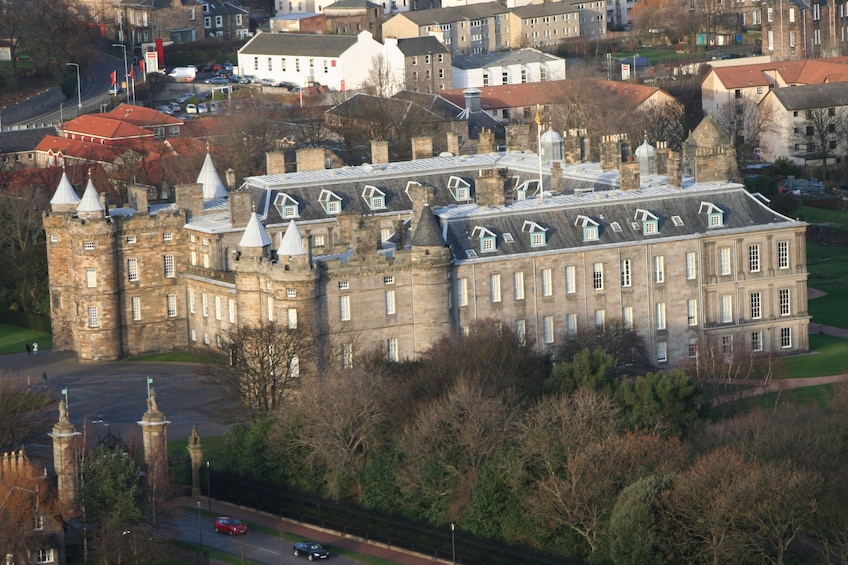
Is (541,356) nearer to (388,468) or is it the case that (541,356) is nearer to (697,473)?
(388,468)

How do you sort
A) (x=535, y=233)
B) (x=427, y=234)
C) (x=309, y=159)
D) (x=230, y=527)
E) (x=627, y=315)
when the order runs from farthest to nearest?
(x=309, y=159)
(x=627, y=315)
(x=535, y=233)
(x=427, y=234)
(x=230, y=527)

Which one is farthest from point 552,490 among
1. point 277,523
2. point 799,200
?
point 799,200

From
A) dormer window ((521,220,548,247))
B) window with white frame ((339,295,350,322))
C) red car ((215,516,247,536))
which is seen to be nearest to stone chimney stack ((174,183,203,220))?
window with white frame ((339,295,350,322))

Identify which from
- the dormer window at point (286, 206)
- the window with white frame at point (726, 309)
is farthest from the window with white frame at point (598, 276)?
the dormer window at point (286, 206)

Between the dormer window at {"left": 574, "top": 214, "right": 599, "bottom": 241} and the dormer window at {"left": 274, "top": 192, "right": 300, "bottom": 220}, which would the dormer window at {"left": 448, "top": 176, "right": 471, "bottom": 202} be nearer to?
the dormer window at {"left": 274, "top": 192, "right": 300, "bottom": 220}

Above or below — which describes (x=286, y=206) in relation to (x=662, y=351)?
above

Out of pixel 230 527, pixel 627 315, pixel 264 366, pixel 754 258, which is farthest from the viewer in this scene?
pixel 754 258

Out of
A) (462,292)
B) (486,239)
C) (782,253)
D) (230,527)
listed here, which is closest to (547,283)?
(486,239)

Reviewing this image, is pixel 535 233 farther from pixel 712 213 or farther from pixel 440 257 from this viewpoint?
pixel 712 213
